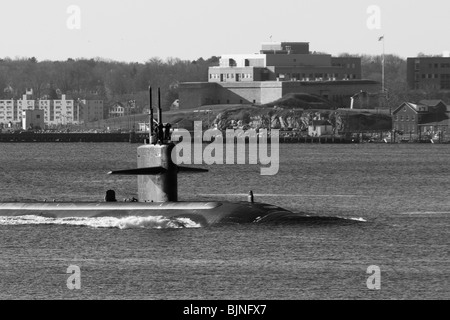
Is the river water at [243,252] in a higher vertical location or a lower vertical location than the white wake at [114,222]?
lower

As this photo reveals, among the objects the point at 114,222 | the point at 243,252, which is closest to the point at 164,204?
the point at 114,222

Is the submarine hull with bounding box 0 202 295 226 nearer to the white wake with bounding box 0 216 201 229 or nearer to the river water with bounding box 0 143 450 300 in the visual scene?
the white wake with bounding box 0 216 201 229

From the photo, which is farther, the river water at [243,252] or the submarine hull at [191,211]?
the submarine hull at [191,211]

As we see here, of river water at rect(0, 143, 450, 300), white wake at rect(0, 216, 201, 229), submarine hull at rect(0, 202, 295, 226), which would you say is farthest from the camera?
submarine hull at rect(0, 202, 295, 226)

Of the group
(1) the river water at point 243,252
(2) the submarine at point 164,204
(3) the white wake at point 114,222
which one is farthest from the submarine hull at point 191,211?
(1) the river water at point 243,252

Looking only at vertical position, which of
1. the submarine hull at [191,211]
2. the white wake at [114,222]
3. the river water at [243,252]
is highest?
the submarine hull at [191,211]

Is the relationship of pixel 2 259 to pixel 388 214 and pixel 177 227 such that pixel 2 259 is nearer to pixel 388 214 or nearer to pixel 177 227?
pixel 177 227

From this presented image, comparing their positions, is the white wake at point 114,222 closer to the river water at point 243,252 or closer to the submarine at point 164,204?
the river water at point 243,252

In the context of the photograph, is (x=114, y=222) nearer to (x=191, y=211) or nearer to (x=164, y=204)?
(x=164, y=204)

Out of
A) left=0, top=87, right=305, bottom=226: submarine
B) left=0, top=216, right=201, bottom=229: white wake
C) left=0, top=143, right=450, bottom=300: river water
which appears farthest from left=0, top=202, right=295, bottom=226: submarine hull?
left=0, top=143, right=450, bottom=300: river water

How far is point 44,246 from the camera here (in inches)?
2186

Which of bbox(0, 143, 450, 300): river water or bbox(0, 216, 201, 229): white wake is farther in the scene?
bbox(0, 216, 201, 229): white wake

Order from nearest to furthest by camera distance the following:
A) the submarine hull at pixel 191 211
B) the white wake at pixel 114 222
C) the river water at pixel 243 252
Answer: the river water at pixel 243 252
the white wake at pixel 114 222
the submarine hull at pixel 191 211

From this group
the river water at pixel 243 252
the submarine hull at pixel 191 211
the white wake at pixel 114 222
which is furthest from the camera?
the submarine hull at pixel 191 211
